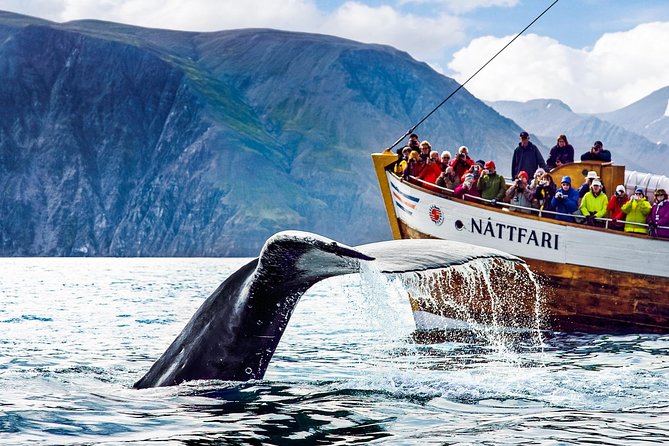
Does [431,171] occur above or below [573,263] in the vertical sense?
above

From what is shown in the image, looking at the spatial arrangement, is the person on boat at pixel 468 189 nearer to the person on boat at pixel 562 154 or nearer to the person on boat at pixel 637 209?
the person on boat at pixel 562 154

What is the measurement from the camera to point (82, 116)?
142m

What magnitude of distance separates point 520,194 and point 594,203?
1.21m

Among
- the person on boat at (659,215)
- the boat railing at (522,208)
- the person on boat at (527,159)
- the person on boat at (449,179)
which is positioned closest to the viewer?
the person on boat at (659,215)

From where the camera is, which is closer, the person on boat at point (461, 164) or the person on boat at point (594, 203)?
the person on boat at point (594, 203)

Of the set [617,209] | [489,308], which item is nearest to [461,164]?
[489,308]

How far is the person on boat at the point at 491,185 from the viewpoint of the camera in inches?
589

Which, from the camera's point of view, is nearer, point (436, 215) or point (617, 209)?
point (617, 209)

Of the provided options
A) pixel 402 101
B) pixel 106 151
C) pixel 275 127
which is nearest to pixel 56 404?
pixel 106 151

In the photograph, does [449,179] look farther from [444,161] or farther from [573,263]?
[573,263]

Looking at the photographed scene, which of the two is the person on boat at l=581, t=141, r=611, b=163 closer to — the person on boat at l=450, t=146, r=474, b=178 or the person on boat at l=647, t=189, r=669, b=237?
the person on boat at l=647, t=189, r=669, b=237

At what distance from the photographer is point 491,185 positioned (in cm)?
1497

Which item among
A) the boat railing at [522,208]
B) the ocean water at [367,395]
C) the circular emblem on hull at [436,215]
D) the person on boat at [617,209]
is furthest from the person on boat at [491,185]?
the ocean water at [367,395]

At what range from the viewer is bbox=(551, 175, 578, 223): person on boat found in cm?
1439
